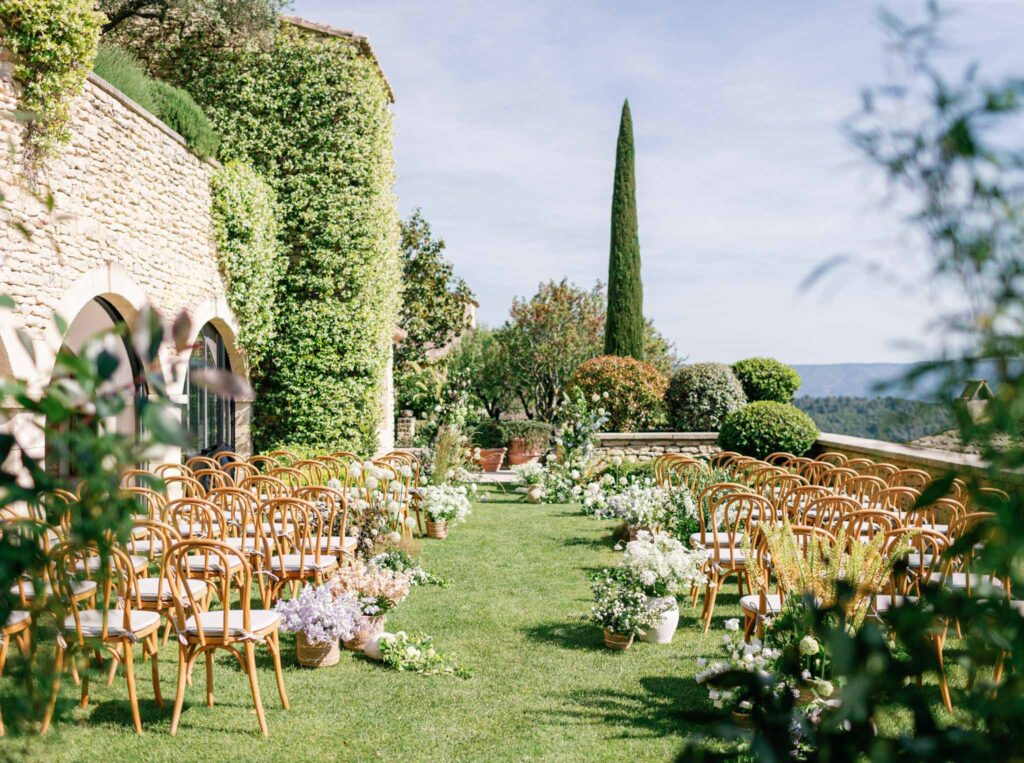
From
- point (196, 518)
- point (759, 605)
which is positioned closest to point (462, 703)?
point (759, 605)

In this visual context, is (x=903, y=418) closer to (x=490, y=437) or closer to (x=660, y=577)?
(x=660, y=577)

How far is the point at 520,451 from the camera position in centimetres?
1894

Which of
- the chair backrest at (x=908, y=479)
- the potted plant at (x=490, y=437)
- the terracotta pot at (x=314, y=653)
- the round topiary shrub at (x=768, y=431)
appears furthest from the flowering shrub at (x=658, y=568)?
the potted plant at (x=490, y=437)

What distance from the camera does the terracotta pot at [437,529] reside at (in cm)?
886

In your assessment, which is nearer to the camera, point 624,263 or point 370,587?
point 370,587

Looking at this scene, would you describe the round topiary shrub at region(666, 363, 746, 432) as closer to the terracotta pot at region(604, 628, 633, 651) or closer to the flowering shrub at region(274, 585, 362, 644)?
the terracotta pot at region(604, 628, 633, 651)

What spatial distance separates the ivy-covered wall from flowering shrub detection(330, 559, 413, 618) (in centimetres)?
660

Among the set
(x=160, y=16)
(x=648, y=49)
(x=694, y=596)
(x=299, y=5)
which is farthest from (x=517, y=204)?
(x=694, y=596)

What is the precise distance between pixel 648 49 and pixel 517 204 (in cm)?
1100

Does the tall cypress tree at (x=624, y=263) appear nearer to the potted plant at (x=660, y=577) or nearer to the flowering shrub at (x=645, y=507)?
the flowering shrub at (x=645, y=507)

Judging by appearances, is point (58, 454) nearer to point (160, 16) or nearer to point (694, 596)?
point (694, 596)

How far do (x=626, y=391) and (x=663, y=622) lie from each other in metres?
9.93

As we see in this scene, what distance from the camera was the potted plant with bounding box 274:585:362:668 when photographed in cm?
470

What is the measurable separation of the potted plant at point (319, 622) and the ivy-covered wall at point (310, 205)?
6929mm
